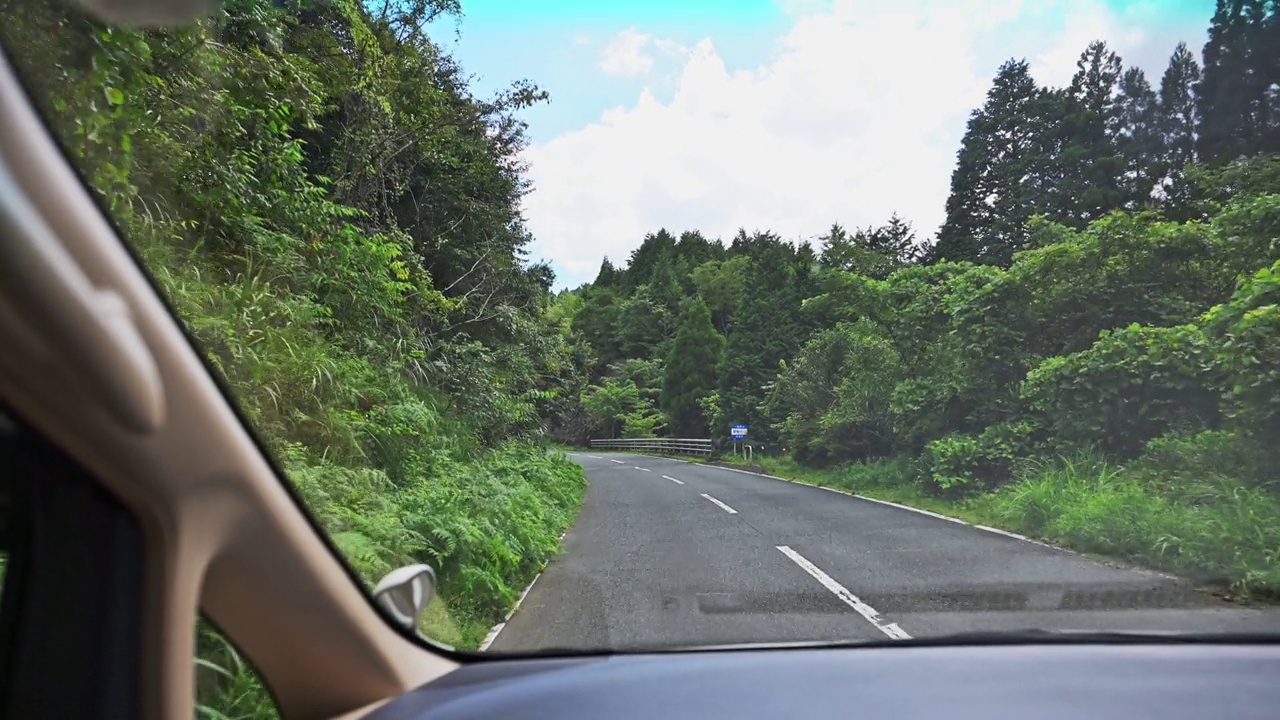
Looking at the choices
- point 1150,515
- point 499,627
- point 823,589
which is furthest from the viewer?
point 1150,515

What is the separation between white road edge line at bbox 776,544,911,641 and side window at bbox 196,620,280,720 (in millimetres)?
2412

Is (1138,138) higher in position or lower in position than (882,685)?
higher

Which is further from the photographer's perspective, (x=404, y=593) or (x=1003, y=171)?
(x=1003, y=171)

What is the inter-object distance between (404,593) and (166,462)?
32.4 inches

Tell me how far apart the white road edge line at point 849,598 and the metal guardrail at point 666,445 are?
3194 centimetres

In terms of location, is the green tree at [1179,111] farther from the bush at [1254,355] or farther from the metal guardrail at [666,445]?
the metal guardrail at [666,445]

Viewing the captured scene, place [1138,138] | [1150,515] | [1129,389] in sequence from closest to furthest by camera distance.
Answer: [1150,515] → [1138,138] → [1129,389]

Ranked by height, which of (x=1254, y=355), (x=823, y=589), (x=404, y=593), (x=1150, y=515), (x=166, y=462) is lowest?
(x=823, y=589)

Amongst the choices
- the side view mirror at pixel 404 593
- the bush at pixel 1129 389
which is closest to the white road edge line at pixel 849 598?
the side view mirror at pixel 404 593

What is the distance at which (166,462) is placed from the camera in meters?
1.59

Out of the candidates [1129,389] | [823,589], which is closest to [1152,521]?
[1129,389]

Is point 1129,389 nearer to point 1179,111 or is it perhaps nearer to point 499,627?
point 1179,111

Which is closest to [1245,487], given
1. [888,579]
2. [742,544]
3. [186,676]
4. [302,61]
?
[888,579]

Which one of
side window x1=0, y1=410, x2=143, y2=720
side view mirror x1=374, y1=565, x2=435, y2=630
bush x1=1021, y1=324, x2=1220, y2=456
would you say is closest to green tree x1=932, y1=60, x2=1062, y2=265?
bush x1=1021, y1=324, x2=1220, y2=456
